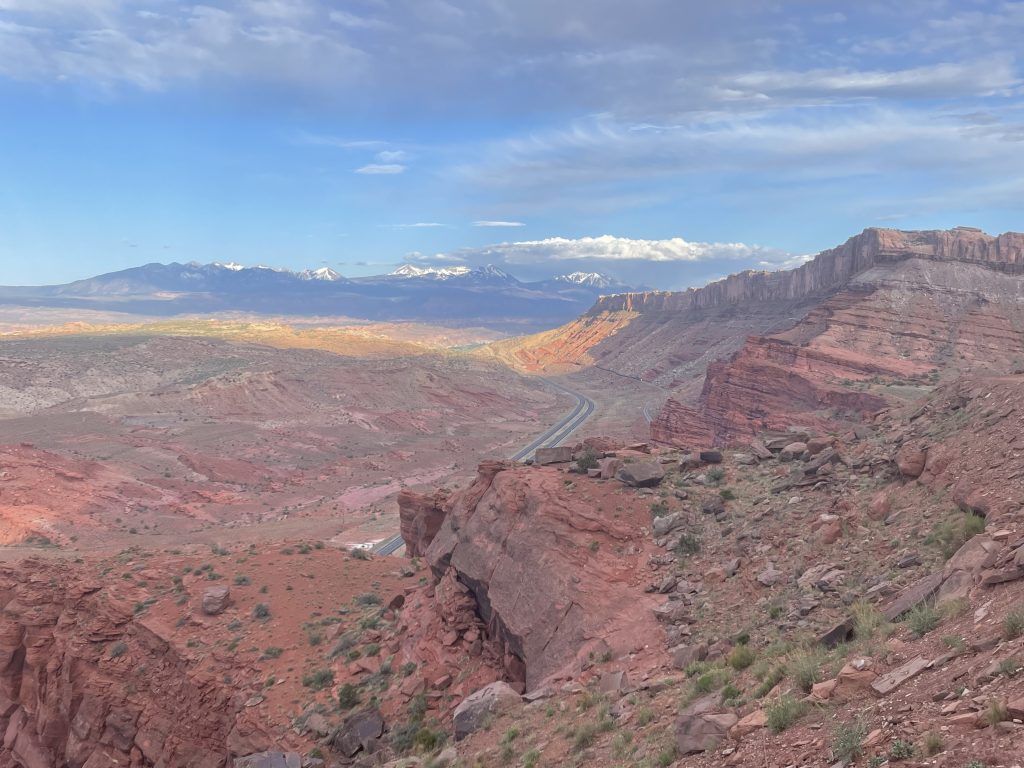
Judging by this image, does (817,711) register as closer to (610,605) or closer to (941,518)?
(941,518)

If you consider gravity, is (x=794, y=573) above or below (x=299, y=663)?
above

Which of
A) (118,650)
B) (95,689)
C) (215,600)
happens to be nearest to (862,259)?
(215,600)

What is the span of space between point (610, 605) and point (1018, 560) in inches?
351

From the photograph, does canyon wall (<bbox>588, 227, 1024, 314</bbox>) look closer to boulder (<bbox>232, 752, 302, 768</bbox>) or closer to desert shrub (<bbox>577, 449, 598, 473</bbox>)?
desert shrub (<bbox>577, 449, 598, 473</bbox>)

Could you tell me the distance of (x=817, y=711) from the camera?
7.63 meters

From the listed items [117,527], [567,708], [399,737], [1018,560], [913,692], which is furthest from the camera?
[117,527]

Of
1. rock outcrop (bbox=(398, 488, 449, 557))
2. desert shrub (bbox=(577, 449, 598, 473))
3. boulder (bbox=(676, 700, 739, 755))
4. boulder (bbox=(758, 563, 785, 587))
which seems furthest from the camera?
rock outcrop (bbox=(398, 488, 449, 557))

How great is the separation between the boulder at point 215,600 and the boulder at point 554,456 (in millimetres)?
10992

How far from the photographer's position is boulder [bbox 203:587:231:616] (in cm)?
2197

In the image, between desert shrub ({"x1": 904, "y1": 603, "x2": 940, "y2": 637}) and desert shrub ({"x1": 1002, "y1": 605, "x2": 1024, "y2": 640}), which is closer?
desert shrub ({"x1": 1002, "y1": 605, "x2": 1024, "y2": 640})

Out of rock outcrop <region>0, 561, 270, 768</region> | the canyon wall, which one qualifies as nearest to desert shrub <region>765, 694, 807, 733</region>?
rock outcrop <region>0, 561, 270, 768</region>

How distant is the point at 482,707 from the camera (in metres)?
14.6

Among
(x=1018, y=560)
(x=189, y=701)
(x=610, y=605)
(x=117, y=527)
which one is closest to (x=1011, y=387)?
(x=1018, y=560)

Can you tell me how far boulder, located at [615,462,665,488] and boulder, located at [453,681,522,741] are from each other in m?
7.72
